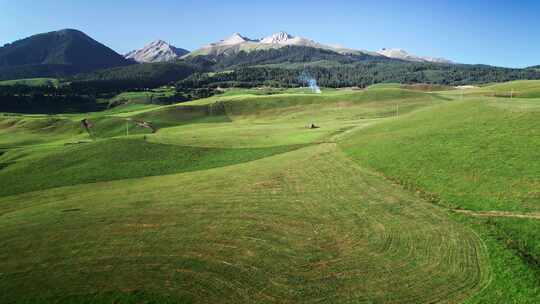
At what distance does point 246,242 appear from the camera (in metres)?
25.8

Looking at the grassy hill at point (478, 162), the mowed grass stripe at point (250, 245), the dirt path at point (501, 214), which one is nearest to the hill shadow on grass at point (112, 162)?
the mowed grass stripe at point (250, 245)

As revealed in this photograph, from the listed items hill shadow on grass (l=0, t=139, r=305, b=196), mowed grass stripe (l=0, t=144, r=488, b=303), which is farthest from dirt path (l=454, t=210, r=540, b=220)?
hill shadow on grass (l=0, t=139, r=305, b=196)

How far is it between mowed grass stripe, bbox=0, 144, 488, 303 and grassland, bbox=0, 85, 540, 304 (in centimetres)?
13

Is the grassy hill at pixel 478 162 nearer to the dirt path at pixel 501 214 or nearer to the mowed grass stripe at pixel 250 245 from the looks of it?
the dirt path at pixel 501 214

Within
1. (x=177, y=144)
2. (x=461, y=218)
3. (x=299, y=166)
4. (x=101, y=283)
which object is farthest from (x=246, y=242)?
(x=177, y=144)

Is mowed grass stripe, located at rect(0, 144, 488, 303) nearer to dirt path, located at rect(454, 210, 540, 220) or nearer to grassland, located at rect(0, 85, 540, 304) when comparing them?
grassland, located at rect(0, 85, 540, 304)

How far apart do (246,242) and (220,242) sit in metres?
1.88

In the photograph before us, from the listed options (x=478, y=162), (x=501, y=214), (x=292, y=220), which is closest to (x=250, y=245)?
(x=292, y=220)

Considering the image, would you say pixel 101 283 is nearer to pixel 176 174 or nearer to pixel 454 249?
pixel 454 249

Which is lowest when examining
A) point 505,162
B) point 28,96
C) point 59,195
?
point 59,195

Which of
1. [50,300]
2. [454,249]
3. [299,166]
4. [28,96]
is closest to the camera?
[50,300]

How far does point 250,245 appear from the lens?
25375 millimetres

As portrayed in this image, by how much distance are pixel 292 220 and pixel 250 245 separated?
5.48m

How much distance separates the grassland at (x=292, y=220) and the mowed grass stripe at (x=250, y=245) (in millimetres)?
128
